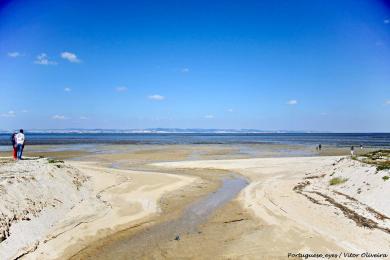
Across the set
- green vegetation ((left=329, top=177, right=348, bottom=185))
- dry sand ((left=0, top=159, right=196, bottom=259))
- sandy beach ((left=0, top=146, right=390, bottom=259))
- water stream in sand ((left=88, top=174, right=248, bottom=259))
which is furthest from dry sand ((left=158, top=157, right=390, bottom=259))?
dry sand ((left=0, top=159, right=196, bottom=259))

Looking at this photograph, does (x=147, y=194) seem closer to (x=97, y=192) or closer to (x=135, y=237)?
(x=97, y=192)

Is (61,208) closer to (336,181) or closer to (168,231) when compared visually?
(168,231)

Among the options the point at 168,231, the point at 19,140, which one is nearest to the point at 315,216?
the point at 168,231

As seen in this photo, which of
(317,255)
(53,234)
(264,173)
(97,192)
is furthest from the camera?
(264,173)

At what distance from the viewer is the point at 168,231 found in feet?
45.8

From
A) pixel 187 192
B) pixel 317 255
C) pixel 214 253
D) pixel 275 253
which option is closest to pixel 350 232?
pixel 317 255

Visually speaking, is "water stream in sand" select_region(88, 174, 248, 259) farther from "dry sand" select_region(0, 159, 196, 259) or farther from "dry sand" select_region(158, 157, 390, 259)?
"dry sand" select_region(158, 157, 390, 259)

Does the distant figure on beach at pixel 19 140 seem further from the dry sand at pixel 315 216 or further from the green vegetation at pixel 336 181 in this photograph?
the green vegetation at pixel 336 181

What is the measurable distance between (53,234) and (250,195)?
11626 mm

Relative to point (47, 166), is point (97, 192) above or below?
below

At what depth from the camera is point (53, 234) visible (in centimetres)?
1316

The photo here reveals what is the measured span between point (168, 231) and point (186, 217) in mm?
2303

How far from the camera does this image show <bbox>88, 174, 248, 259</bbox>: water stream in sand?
11.9 meters

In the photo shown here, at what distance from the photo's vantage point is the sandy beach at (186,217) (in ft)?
38.7
